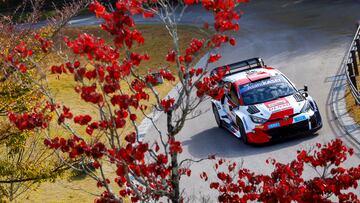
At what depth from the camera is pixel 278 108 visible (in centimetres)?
1576

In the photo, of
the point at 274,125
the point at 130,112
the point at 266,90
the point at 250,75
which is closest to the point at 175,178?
the point at 130,112

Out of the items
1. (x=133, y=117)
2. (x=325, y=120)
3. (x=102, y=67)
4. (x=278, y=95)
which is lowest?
(x=325, y=120)

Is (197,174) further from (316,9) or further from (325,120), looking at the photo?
(316,9)

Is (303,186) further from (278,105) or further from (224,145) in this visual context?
(224,145)

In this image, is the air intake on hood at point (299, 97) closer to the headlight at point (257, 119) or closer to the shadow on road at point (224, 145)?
the shadow on road at point (224, 145)

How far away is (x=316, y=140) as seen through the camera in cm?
1584

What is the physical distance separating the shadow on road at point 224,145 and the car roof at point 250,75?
4.74 ft

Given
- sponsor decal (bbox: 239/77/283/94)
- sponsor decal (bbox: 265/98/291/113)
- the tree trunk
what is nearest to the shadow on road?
sponsor decal (bbox: 265/98/291/113)

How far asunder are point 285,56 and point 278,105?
10.5 m

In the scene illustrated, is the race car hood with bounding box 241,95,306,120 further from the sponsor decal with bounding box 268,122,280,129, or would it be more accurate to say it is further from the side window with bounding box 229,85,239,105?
the side window with bounding box 229,85,239,105

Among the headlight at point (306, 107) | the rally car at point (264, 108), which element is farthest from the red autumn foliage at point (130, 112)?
the headlight at point (306, 107)

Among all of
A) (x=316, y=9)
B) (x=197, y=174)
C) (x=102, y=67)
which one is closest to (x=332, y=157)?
(x=102, y=67)

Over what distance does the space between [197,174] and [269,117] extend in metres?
2.15

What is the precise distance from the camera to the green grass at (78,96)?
1541 centimetres
